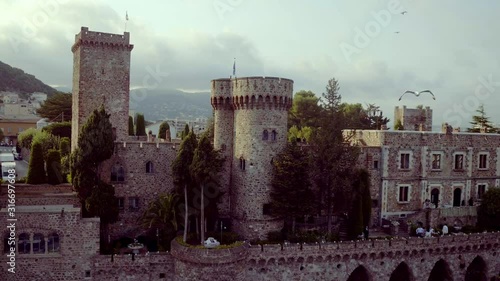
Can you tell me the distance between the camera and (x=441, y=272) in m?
39.5

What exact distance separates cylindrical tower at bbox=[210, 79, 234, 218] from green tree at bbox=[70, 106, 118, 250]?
8818 mm

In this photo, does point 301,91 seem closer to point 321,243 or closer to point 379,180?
point 379,180

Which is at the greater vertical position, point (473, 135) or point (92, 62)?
point (92, 62)

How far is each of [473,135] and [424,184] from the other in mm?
7529

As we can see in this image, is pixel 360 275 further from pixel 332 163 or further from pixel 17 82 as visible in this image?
pixel 17 82

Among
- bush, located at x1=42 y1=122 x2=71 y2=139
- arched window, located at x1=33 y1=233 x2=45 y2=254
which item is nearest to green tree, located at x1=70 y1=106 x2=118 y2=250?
arched window, located at x1=33 y1=233 x2=45 y2=254

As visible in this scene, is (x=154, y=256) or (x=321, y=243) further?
(x=321, y=243)

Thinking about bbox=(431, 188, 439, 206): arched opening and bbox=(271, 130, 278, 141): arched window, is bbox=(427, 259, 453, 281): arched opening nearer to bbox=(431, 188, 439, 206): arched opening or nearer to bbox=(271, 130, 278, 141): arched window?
bbox=(431, 188, 439, 206): arched opening

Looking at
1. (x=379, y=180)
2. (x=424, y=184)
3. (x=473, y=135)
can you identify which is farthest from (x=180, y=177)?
(x=473, y=135)

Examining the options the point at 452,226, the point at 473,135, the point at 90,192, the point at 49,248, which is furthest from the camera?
the point at 473,135

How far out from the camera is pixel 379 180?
43.3m

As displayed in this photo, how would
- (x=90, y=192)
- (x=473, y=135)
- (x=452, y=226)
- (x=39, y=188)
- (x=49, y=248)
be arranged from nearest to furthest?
(x=49, y=248) < (x=90, y=192) < (x=39, y=188) < (x=452, y=226) < (x=473, y=135)

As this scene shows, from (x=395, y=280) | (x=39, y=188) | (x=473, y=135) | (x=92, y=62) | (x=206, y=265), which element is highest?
(x=92, y=62)

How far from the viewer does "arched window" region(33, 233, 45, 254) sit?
3003 centimetres
